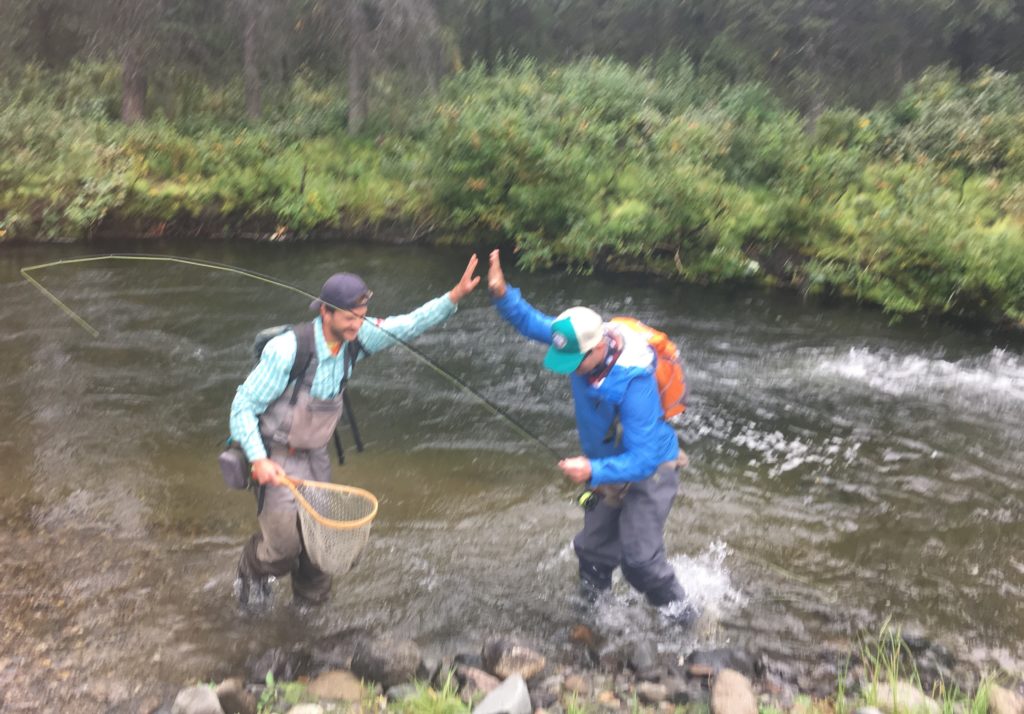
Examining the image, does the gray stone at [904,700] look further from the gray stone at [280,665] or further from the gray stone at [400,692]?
the gray stone at [280,665]

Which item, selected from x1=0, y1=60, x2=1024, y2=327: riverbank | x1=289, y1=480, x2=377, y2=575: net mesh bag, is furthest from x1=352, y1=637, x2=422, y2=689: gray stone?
x1=0, y1=60, x2=1024, y2=327: riverbank

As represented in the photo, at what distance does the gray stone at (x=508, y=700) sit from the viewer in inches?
148

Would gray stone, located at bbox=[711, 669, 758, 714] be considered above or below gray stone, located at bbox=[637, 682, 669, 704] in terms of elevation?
above

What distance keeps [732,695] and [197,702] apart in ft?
8.55

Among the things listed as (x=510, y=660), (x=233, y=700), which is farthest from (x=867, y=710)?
(x=233, y=700)

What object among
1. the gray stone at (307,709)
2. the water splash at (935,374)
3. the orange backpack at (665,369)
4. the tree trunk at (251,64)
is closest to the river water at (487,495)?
the water splash at (935,374)

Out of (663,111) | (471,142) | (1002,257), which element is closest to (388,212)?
(471,142)

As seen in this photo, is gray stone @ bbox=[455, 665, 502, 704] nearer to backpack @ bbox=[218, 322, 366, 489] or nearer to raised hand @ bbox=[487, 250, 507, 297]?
backpack @ bbox=[218, 322, 366, 489]

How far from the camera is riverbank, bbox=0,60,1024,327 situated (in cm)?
1209

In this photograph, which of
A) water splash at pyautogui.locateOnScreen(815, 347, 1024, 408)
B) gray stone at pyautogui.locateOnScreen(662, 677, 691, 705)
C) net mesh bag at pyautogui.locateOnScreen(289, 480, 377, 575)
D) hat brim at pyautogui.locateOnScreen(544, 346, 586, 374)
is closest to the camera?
hat brim at pyautogui.locateOnScreen(544, 346, 586, 374)

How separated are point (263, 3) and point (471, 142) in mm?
7581

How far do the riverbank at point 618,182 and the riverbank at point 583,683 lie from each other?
26.6ft

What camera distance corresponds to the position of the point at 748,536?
626 cm

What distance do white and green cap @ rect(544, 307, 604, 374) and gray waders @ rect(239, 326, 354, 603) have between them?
3.84 feet
